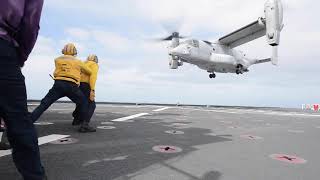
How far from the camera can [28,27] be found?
7.59ft

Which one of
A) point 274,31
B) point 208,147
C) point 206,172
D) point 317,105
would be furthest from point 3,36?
point 317,105

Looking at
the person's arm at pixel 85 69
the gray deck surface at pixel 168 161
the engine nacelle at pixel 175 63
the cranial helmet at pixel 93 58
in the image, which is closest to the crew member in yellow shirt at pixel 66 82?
the person's arm at pixel 85 69

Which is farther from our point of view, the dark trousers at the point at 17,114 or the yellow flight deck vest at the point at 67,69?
the yellow flight deck vest at the point at 67,69

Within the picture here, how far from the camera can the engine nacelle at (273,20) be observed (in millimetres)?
24366

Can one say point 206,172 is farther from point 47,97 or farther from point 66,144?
point 47,97

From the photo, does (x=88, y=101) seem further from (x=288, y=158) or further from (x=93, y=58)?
(x=288, y=158)

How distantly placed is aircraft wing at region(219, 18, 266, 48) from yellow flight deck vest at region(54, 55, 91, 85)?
27.5 m

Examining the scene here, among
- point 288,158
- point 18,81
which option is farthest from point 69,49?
point 288,158

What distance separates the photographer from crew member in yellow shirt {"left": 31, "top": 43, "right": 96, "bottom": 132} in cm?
593

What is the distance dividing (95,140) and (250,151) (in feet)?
8.55

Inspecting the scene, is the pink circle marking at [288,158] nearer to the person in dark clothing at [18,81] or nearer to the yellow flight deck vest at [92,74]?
the person in dark clothing at [18,81]

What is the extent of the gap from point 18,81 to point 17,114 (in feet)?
0.79

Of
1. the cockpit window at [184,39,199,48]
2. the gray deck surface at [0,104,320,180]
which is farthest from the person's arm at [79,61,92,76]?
the cockpit window at [184,39,199,48]

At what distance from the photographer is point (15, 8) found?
2.22m
